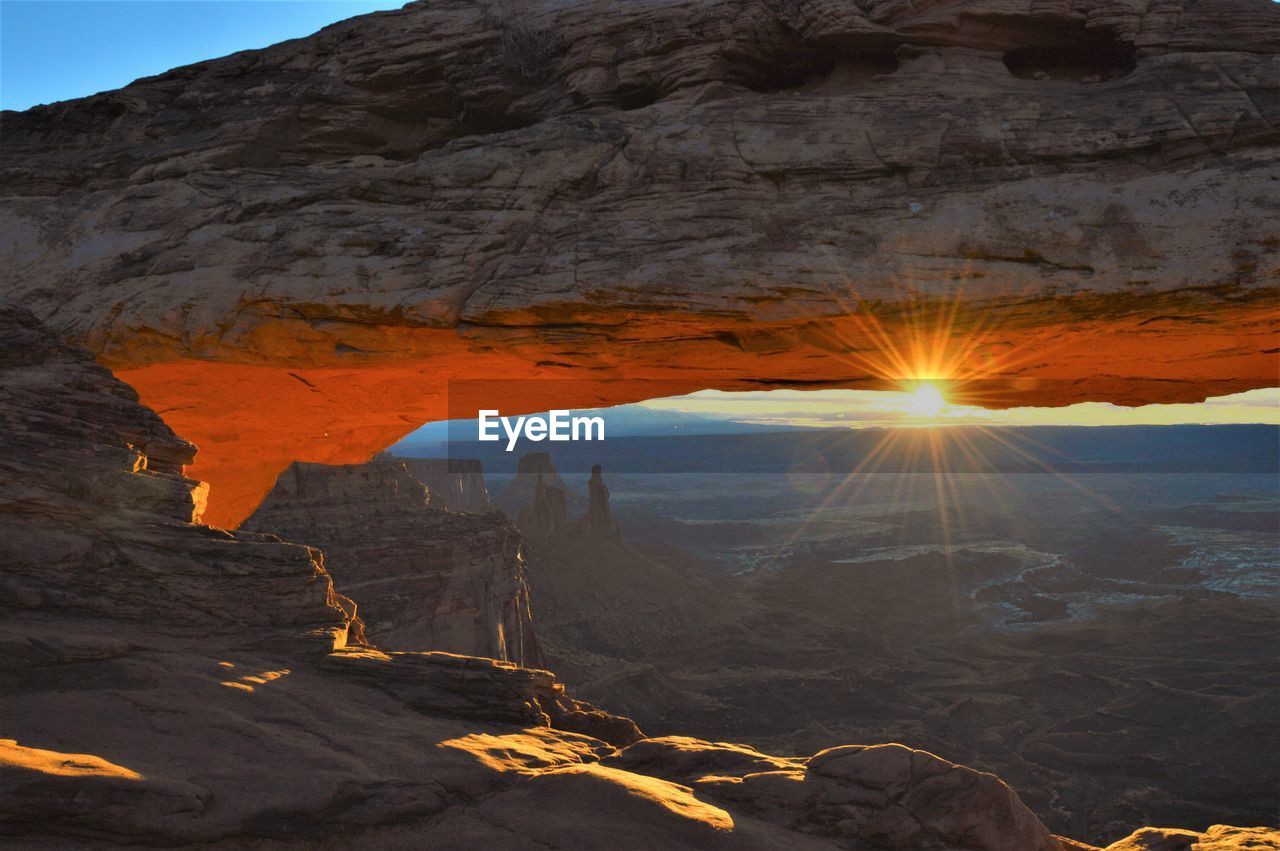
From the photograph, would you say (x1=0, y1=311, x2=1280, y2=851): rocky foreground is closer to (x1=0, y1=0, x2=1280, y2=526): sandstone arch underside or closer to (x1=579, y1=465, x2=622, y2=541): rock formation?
(x1=0, y1=0, x2=1280, y2=526): sandstone arch underside

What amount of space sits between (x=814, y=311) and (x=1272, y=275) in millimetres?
5796

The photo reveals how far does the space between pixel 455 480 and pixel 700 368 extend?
7659 cm

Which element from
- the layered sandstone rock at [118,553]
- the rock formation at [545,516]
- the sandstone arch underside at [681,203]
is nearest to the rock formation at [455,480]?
the rock formation at [545,516]

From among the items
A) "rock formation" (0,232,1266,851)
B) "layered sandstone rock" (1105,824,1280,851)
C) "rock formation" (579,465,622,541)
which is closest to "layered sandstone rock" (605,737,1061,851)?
"rock formation" (0,232,1266,851)

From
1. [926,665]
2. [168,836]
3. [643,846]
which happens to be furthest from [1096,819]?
[168,836]

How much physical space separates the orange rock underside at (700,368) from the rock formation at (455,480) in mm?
63721

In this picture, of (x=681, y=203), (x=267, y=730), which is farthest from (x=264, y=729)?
(x=681, y=203)

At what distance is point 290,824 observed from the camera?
6.33m

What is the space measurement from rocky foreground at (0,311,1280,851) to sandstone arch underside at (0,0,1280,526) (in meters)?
3.63

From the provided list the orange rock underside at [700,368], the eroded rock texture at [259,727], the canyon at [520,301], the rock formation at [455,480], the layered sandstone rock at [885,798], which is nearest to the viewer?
the eroded rock texture at [259,727]

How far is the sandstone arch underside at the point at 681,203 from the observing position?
453 inches

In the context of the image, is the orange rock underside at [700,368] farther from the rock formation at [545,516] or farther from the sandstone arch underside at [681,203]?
the rock formation at [545,516]

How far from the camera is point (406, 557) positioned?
114 feet

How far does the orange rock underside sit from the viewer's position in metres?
12.4
